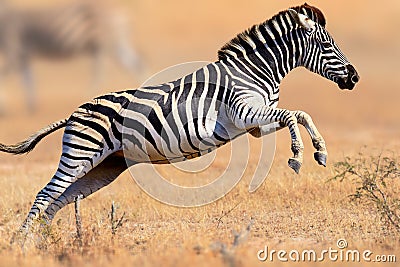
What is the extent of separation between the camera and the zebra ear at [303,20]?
8711mm

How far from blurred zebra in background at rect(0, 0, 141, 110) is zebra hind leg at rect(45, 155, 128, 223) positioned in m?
18.7

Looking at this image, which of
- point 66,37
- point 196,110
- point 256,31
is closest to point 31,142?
point 196,110

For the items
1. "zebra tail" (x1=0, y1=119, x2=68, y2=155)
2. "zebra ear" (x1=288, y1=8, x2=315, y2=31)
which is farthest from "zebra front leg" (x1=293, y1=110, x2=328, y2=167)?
"zebra tail" (x1=0, y1=119, x2=68, y2=155)

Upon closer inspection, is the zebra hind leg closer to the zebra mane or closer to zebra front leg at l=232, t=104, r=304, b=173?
zebra front leg at l=232, t=104, r=304, b=173

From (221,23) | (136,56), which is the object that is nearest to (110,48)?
(136,56)

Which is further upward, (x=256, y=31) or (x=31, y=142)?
(x=256, y=31)

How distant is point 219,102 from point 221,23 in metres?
31.5

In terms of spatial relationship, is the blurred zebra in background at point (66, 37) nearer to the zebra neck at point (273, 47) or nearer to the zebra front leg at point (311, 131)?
the zebra neck at point (273, 47)

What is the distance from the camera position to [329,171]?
1096cm

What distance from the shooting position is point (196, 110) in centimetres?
844

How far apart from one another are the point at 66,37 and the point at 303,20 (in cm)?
2077

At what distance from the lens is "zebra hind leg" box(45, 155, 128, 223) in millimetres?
8828

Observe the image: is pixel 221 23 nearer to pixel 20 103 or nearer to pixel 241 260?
pixel 20 103

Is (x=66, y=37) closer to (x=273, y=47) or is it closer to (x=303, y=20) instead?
(x=273, y=47)
